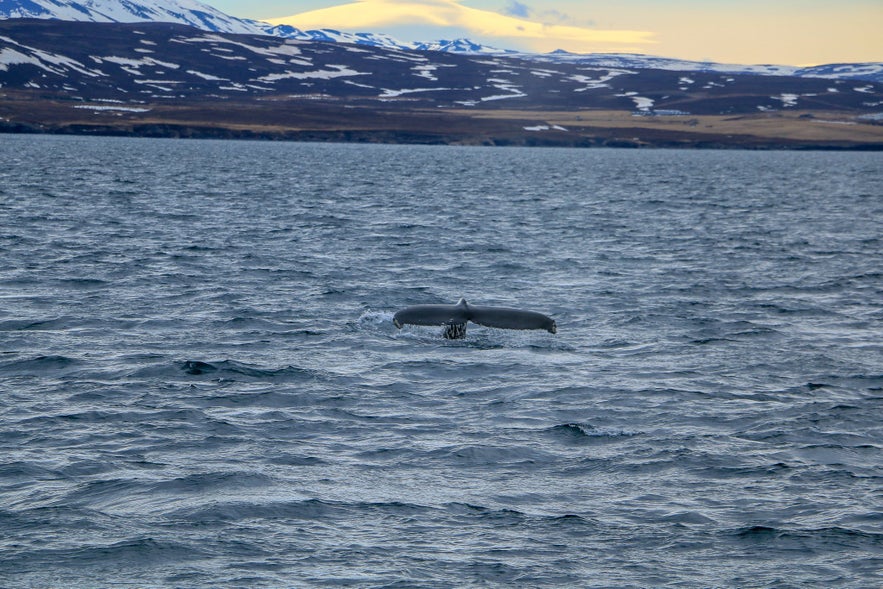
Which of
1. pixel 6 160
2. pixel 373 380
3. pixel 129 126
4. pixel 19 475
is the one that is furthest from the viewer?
pixel 129 126

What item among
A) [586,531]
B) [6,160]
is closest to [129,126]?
[6,160]

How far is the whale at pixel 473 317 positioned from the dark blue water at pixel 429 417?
781mm

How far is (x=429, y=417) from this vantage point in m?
18.4

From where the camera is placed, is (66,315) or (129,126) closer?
(66,315)

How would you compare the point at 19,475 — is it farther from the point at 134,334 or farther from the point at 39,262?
the point at 39,262

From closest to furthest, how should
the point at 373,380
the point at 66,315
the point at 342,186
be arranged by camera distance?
1. the point at 373,380
2. the point at 66,315
3. the point at 342,186

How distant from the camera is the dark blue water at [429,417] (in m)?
12.5

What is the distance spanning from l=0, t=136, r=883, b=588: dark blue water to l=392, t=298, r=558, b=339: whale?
78 cm

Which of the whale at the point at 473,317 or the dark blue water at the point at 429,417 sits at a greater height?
the whale at the point at 473,317

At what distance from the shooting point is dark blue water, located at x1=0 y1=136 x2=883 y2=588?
12.5 m

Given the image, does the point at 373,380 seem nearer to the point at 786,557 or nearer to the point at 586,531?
the point at 586,531

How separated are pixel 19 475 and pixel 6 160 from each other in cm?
9568

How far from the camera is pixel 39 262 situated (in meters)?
35.6

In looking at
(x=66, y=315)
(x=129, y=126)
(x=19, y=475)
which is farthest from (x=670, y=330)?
(x=129, y=126)
